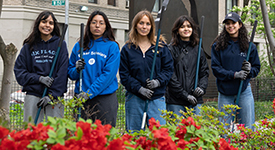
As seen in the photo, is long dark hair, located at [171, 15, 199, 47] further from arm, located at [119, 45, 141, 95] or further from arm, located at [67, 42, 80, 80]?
arm, located at [67, 42, 80, 80]

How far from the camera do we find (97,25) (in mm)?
4168

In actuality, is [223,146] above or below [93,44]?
below

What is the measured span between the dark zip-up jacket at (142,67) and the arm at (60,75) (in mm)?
705

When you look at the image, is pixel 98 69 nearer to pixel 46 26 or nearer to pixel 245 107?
pixel 46 26

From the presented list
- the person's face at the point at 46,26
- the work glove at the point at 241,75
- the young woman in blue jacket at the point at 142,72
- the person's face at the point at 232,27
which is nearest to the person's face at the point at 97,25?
the young woman in blue jacket at the point at 142,72

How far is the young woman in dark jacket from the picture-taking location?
4.44m

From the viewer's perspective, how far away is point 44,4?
22.6 meters

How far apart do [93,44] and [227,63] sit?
1.84m

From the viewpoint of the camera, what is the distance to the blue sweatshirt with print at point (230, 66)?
448 cm

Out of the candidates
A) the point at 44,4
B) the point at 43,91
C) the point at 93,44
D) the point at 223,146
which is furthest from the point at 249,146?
the point at 44,4

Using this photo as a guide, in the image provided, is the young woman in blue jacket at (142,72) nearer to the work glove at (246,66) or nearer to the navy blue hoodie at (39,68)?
the navy blue hoodie at (39,68)

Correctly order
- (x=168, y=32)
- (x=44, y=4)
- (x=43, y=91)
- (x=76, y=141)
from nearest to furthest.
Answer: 1. (x=76, y=141)
2. (x=43, y=91)
3. (x=168, y=32)
4. (x=44, y=4)

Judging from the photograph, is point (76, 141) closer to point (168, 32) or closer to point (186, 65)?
point (186, 65)

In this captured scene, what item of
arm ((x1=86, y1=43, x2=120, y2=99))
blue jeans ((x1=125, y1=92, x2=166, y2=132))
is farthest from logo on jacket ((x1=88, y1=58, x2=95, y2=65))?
blue jeans ((x1=125, y1=92, x2=166, y2=132))
